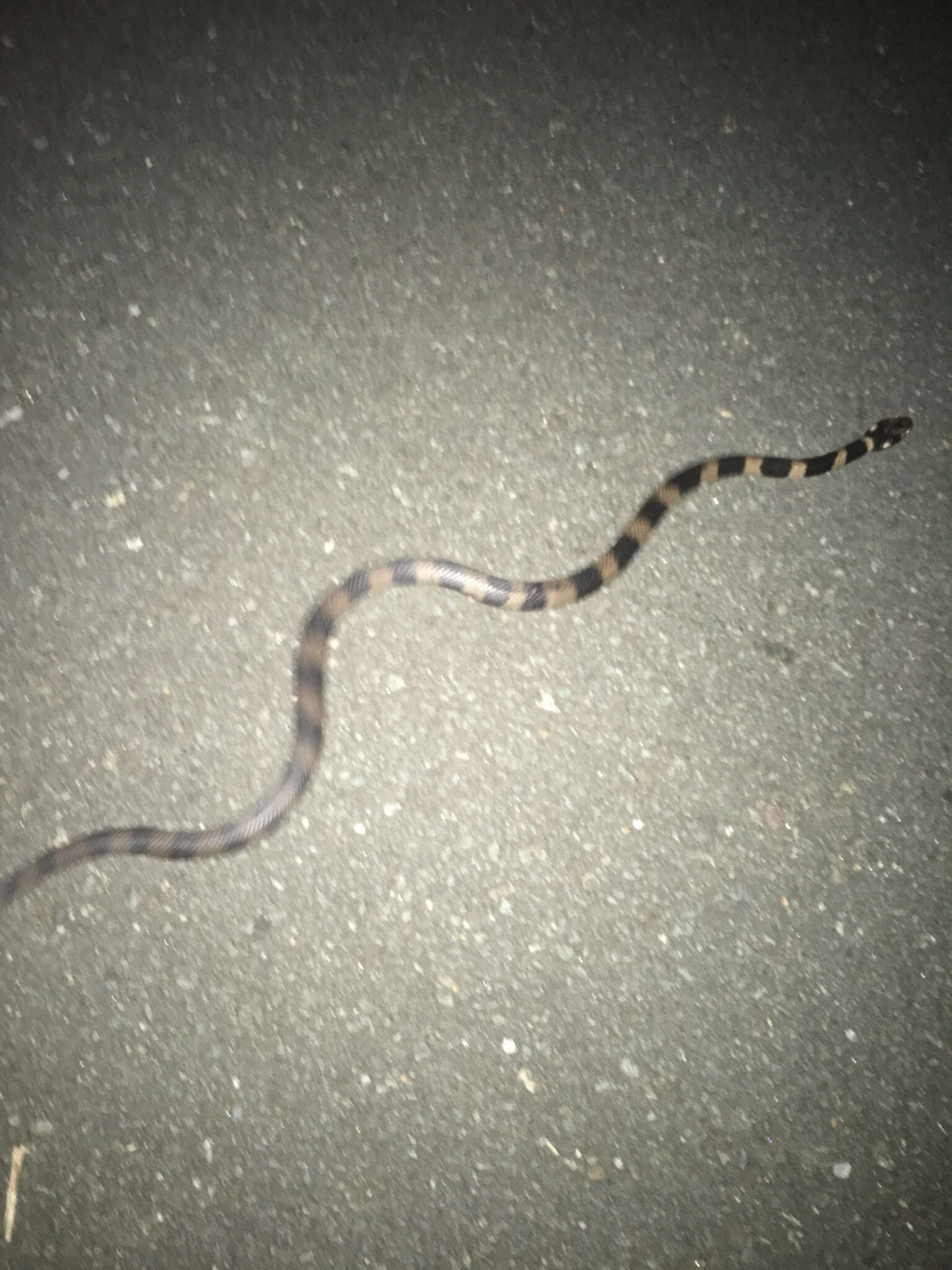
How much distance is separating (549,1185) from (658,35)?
139 inches

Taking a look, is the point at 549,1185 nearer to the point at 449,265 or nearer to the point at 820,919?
the point at 820,919

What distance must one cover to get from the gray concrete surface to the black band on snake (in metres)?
0.05

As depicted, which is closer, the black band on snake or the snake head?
the black band on snake

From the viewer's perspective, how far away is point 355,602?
1.94m

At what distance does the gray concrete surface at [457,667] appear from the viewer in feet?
6.16

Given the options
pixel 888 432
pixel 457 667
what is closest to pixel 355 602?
pixel 457 667

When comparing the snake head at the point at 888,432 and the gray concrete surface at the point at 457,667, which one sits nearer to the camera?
the gray concrete surface at the point at 457,667

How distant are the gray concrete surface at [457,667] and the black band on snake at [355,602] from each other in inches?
2.1

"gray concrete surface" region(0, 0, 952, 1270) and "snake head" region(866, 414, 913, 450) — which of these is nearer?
"gray concrete surface" region(0, 0, 952, 1270)

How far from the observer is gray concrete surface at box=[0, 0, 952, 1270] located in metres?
1.88

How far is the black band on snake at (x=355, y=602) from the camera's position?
1.85 meters

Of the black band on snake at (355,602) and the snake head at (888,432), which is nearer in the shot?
the black band on snake at (355,602)

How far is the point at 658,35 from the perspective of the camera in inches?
81.6

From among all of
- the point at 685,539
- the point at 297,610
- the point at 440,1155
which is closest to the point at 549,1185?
the point at 440,1155
